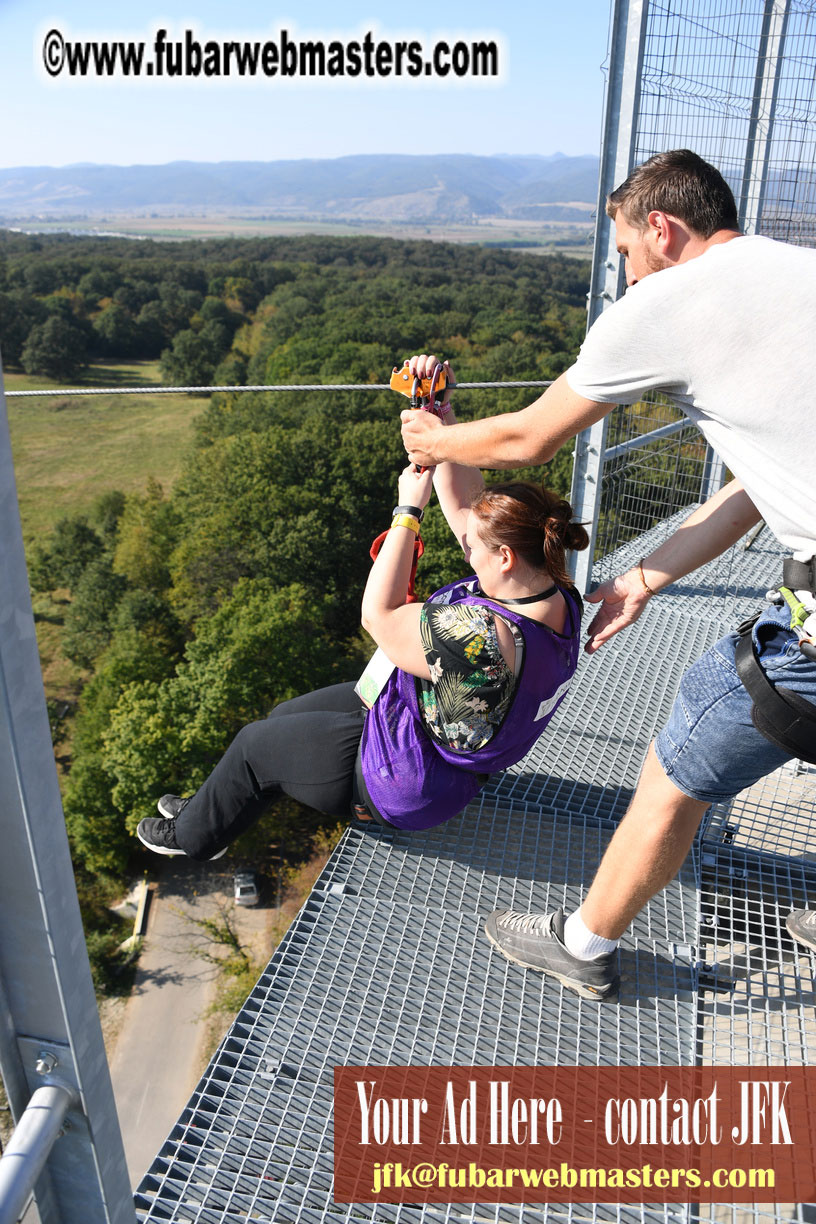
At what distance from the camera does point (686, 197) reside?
1.99m

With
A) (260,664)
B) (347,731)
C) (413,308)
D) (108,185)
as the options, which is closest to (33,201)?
(108,185)

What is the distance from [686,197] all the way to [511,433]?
624 mm

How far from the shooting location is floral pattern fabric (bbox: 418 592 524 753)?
211 cm

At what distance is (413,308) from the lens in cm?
5362

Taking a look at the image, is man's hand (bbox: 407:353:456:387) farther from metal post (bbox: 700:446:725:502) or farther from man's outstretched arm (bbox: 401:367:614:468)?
metal post (bbox: 700:446:725:502)

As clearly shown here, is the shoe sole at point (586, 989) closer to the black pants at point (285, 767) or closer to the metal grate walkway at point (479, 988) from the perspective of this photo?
the metal grate walkway at point (479, 988)

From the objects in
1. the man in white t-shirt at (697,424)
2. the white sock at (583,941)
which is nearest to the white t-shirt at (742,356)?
the man in white t-shirt at (697,424)

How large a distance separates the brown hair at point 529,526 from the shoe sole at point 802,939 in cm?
133

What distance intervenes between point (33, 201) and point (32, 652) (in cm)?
19698

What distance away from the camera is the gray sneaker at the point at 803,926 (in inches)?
103

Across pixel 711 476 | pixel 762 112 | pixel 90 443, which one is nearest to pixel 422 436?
pixel 762 112

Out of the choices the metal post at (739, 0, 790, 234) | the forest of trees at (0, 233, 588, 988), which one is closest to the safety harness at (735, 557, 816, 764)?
the metal post at (739, 0, 790, 234)

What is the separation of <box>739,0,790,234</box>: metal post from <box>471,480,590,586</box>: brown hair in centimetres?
343
